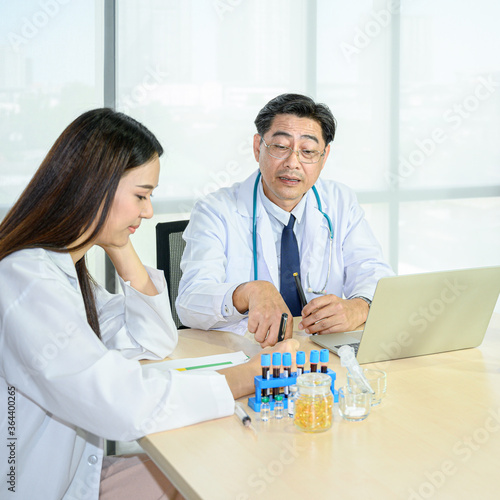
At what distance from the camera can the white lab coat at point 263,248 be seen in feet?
6.15

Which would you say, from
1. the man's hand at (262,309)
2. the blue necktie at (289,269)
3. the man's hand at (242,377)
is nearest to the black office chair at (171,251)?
the blue necktie at (289,269)

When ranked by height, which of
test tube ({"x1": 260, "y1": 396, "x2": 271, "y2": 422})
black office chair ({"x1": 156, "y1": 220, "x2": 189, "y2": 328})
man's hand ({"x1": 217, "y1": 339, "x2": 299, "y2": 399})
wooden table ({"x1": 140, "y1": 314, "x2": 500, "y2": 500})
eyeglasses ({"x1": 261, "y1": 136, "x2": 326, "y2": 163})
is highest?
eyeglasses ({"x1": 261, "y1": 136, "x2": 326, "y2": 163})

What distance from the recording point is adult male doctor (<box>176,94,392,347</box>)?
2.01 metres

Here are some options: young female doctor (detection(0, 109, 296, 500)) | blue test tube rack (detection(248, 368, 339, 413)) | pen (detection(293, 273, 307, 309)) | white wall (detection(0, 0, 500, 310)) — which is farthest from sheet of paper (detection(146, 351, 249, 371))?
white wall (detection(0, 0, 500, 310))

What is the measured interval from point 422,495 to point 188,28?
276 centimetres

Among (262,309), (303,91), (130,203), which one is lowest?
(262,309)

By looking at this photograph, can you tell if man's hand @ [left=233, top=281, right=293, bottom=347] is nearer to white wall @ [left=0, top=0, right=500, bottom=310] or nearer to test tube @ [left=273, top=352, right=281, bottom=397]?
test tube @ [left=273, top=352, right=281, bottom=397]

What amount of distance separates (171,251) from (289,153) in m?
0.54

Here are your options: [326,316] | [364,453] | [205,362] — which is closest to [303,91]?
[326,316]

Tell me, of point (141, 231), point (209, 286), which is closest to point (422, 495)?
point (209, 286)

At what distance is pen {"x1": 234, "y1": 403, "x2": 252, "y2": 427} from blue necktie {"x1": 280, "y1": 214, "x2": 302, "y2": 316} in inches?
35.0

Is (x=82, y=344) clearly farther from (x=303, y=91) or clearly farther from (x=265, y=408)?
(x=303, y=91)

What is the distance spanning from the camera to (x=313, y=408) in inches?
42.2

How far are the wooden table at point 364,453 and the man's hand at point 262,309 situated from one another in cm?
28
